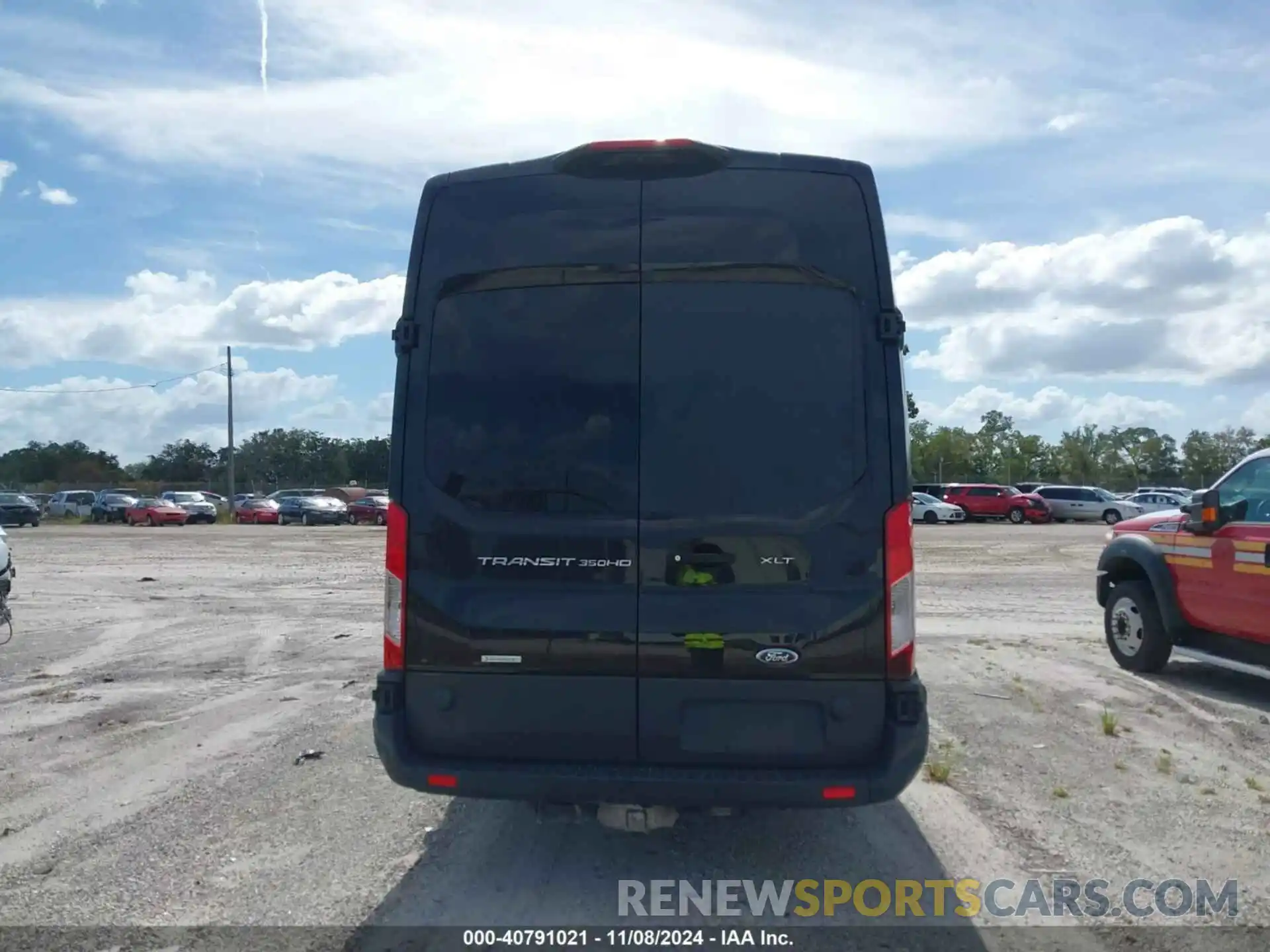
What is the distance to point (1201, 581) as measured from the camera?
8.45 m

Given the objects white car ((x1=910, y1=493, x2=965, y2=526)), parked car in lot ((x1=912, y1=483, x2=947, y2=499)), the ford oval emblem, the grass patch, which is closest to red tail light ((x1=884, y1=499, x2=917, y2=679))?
the ford oval emblem

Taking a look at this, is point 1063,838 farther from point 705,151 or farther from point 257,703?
point 257,703

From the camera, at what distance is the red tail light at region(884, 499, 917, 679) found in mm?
4203

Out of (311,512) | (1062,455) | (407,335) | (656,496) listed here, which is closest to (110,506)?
(311,512)

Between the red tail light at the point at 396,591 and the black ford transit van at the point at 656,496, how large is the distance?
15mm

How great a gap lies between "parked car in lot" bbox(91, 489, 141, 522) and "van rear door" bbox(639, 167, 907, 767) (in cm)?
5373

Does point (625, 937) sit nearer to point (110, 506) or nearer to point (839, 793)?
point (839, 793)

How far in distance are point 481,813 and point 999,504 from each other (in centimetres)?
4544

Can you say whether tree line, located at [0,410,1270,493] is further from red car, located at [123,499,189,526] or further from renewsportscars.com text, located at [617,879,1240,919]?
renewsportscars.com text, located at [617,879,1240,919]

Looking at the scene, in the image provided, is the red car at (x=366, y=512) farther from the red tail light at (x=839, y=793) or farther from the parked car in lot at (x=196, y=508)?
the red tail light at (x=839, y=793)

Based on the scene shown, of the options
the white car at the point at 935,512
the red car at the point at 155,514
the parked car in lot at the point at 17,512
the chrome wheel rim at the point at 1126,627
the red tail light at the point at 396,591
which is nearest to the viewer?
the red tail light at the point at 396,591

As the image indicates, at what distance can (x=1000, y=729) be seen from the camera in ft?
23.7

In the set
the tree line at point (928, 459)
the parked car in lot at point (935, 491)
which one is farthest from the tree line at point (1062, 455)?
the parked car in lot at point (935, 491)

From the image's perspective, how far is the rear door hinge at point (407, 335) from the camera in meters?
4.47
